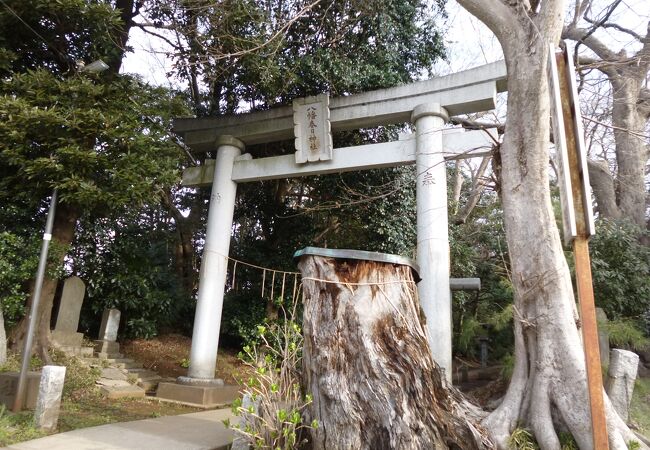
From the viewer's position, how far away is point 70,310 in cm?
810

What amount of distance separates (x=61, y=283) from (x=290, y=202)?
5.47 m

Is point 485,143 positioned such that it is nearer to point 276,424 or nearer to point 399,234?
point 399,234

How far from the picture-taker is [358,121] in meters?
7.46

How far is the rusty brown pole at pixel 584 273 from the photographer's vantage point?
7.38 ft

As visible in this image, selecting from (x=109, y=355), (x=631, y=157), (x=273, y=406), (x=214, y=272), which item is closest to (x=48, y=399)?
A: (x=273, y=406)

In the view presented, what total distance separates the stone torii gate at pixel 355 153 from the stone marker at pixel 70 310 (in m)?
2.37

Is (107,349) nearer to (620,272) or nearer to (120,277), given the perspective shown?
(120,277)

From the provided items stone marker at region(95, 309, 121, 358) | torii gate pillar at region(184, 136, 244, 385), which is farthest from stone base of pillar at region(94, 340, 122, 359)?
torii gate pillar at region(184, 136, 244, 385)

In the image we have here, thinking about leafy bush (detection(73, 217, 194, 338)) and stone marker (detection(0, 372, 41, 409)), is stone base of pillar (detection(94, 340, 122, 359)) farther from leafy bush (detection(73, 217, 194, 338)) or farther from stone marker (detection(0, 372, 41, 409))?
stone marker (detection(0, 372, 41, 409))

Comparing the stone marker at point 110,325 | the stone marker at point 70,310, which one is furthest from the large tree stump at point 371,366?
the stone marker at point 110,325

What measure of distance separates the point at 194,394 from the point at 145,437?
236 cm

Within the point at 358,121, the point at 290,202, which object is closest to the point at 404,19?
the point at 358,121

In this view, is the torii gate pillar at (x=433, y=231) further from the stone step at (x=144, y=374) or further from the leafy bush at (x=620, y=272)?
the stone step at (x=144, y=374)

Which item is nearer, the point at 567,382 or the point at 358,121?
the point at 567,382
